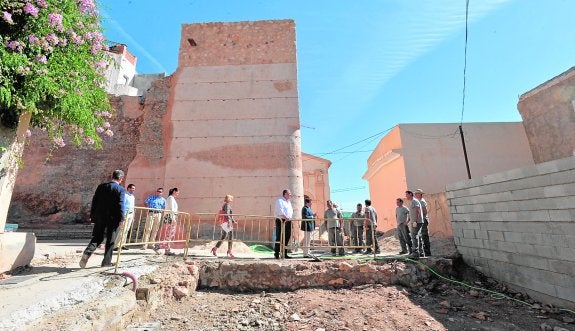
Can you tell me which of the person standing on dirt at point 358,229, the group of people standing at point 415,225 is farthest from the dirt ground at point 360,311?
the person standing on dirt at point 358,229

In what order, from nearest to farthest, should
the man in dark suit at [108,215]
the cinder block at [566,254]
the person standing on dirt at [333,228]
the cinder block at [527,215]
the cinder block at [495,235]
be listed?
the cinder block at [566,254] < the man in dark suit at [108,215] < the cinder block at [527,215] < the cinder block at [495,235] < the person standing on dirt at [333,228]

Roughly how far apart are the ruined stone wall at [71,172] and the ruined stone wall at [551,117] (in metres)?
19.9

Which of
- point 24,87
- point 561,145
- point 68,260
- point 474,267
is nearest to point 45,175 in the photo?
point 68,260

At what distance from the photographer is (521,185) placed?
17.3ft

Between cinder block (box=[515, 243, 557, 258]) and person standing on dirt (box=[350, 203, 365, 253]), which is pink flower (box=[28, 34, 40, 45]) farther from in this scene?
cinder block (box=[515, 243, 557, 258])

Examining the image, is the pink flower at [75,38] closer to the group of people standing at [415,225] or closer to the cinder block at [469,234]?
the group of people standing at [415,225]

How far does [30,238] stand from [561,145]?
64.3 ft

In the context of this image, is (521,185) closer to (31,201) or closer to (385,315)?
(385,315)

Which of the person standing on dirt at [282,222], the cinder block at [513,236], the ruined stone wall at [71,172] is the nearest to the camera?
the cinder block at [513,236]

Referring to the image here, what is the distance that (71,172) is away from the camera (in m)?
14.3

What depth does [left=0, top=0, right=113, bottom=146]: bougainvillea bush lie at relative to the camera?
4012 millimetres

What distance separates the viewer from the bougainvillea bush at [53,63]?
4.01 meters

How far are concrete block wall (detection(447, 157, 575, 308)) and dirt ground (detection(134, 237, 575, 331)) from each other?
14.3 inches

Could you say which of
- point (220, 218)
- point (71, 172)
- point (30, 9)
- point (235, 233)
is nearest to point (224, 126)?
point (235, 233)
